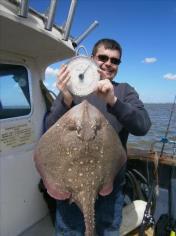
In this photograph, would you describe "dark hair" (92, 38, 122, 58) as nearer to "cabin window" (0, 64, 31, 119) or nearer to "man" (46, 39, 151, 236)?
"man" (46, 39, 151, 236)

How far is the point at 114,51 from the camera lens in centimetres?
302

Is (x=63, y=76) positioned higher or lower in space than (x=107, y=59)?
lower

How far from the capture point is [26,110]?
4.39 metres

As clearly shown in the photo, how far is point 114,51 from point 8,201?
220 centimetres

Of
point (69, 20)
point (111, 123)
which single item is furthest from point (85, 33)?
point (111, 123)

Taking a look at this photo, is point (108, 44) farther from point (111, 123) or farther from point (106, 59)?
point (111, 123)

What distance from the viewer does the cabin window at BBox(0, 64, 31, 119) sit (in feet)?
13.1

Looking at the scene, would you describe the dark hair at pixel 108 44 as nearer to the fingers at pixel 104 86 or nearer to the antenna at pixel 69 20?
the fingers at pixel 104 86

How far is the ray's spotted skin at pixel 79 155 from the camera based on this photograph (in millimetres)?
2467

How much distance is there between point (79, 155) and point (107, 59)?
992 mm

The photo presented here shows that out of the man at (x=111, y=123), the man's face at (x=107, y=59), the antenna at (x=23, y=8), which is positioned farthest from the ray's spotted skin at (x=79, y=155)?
the antenna at (x=23, y=8)

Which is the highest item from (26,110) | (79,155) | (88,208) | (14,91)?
(14,91)

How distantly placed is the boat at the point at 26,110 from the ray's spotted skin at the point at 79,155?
4.23ft

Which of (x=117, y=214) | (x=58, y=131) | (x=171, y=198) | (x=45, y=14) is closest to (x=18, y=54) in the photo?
(x=45, y=14)
